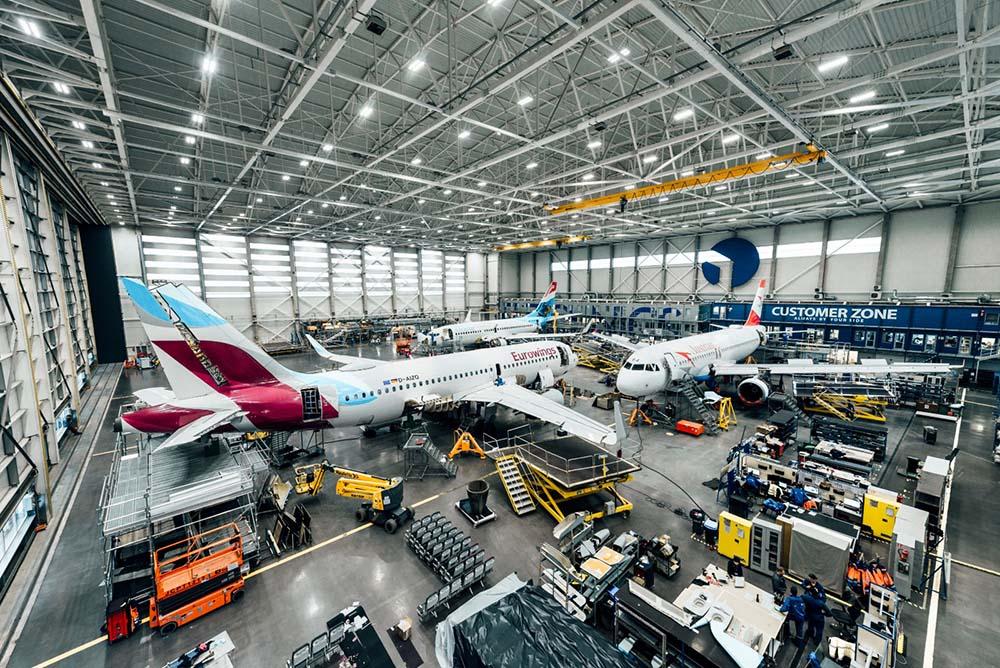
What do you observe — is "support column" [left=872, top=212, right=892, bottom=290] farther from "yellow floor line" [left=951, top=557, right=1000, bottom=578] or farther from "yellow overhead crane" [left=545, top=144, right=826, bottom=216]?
"yellow floor line" [left=951, top=557, right=1000, bottom=578]

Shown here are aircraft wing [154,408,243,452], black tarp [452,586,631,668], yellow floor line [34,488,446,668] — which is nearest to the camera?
black tarp [452,586,631,668]

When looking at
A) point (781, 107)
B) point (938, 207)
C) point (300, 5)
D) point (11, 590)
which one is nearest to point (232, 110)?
point (300, 5)

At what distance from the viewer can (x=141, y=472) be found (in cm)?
1101

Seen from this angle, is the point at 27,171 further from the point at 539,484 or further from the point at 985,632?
the point at 985,632

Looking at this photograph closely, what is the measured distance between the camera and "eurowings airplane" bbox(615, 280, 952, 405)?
20859 millimetres

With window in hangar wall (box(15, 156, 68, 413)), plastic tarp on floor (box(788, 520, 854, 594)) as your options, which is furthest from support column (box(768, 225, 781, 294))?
window in hangar wall (box(15, 156, 68, 413))

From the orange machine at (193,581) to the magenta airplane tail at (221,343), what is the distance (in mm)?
5917

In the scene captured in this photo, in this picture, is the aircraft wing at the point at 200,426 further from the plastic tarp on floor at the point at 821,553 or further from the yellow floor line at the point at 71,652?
the plastic tarp on floor at the point at 821,553

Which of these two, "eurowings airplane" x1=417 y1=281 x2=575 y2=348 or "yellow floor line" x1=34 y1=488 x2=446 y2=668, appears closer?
"yellow floor line" x1=34 y1=488 x2=446 y2=668

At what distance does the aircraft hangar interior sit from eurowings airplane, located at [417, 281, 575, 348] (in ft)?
47.5

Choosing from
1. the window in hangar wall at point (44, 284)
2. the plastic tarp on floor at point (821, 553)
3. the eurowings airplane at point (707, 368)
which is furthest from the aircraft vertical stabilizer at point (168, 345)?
the eurowings airplane at point (707, 368)

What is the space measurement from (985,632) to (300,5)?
2631 cm

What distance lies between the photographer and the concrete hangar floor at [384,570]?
804 centimetres

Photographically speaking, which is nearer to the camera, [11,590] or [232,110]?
[11,590]
